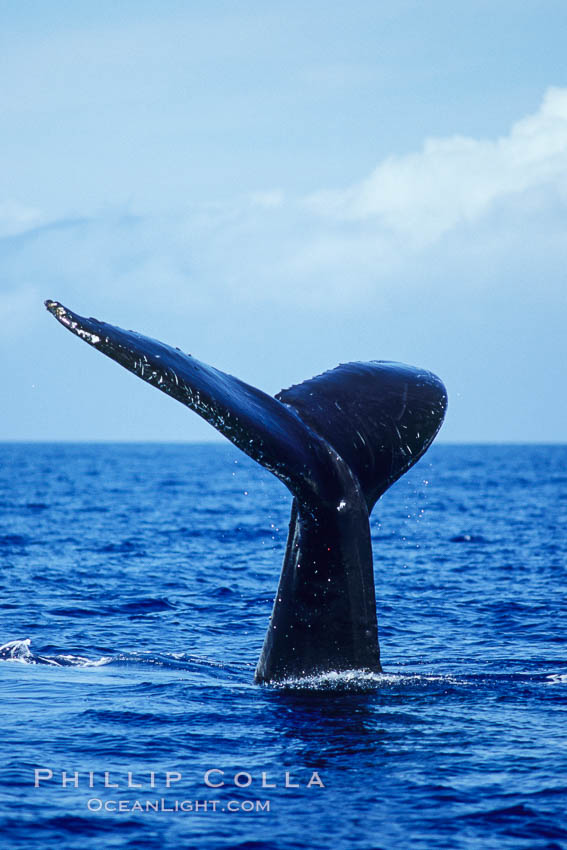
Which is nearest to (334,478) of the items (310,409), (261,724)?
(310,409)

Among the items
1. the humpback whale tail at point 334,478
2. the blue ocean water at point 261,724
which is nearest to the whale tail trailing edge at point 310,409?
the humpback whale tail at point 334,478

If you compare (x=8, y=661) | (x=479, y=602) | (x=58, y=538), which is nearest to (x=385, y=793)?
(x=8, y=661)

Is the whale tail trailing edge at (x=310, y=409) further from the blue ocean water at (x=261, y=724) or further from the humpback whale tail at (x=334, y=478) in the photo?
the blue ocean water at (x=261, y=724)

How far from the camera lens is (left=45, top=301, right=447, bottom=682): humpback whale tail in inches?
288

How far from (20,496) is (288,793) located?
132ft

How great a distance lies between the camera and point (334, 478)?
7516 millimetres

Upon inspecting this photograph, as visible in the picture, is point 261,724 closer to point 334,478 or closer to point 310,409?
point 334,478

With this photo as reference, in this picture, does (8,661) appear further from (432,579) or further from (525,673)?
(432,579)

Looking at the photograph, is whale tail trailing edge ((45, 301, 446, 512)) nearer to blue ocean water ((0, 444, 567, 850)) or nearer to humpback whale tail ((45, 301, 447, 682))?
humpback whale tail ((45, 301, 447, 682))

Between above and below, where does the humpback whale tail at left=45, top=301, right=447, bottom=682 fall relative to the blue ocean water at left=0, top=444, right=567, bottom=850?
above

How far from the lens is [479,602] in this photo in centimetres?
1591

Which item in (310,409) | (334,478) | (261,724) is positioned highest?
(310,409)

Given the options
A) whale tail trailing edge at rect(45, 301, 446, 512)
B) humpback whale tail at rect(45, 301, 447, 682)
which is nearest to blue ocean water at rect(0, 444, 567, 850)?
humpback whale tail at rect(45, 301, 447, 682)

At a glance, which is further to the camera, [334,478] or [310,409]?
[310,409]
